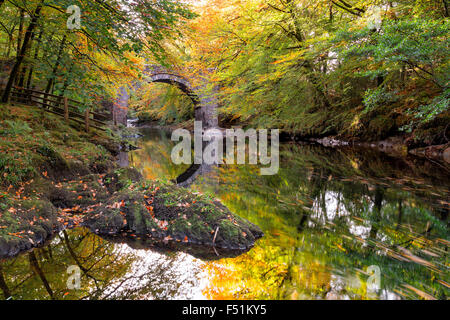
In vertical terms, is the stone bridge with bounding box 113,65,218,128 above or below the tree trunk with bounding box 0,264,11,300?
above

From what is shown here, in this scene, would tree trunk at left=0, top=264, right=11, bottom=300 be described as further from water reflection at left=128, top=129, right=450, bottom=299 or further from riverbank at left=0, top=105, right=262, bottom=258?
water reflection at left=128, top=129, right=450, bottom=299

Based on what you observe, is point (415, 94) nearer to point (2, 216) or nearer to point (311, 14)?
point (311, 14)

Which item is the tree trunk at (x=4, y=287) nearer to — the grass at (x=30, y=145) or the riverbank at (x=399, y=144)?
the grass at (x=30, y=145)

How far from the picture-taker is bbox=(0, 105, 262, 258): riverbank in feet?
10.0

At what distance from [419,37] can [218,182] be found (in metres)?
4.79

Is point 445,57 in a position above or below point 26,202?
above

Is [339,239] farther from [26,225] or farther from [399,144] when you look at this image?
[399,144]

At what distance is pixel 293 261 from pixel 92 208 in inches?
113

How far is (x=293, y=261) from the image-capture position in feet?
8.64

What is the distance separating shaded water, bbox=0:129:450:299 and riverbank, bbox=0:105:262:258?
256mm

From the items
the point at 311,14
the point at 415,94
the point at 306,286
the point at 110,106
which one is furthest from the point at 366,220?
the point at 110,106

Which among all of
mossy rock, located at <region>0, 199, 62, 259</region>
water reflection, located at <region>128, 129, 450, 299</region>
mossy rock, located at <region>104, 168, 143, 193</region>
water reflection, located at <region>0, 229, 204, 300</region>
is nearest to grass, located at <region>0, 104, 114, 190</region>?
mossy rock, located at <region>0, 199, 62, 259</region>

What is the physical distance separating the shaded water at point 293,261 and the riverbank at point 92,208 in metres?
0.26

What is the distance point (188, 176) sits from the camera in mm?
7375
